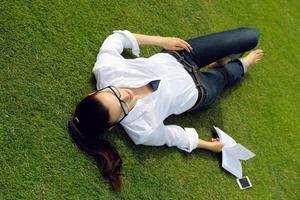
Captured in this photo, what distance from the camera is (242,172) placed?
3.72 m

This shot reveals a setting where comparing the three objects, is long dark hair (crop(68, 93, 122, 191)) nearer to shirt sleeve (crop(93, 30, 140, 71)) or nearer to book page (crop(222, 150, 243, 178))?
shirt sleeve (crop(93, 30, 140, 71))

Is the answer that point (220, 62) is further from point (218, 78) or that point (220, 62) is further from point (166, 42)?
point (166, 42)

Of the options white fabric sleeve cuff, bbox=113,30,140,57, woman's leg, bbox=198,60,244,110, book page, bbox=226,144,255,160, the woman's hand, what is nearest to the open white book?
book page, bbox=226,144,255,160

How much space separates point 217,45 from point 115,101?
1.11m

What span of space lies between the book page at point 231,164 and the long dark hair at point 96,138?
0.87m

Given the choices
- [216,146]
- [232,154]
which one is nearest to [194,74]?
[216,146]

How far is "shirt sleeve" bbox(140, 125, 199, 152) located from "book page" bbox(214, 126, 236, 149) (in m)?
0.29

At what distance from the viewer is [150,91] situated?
328 centimetres

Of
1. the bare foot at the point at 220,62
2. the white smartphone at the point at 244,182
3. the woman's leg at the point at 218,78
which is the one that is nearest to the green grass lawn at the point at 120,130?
the white smartphone at the point at 244,182

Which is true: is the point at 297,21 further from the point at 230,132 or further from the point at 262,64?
the point at 230,132

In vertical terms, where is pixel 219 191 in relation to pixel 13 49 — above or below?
below

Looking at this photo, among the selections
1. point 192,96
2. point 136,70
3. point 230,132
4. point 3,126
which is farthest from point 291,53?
point 3,126

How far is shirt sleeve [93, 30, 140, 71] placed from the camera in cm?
331

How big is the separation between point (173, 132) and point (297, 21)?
2.46 m
